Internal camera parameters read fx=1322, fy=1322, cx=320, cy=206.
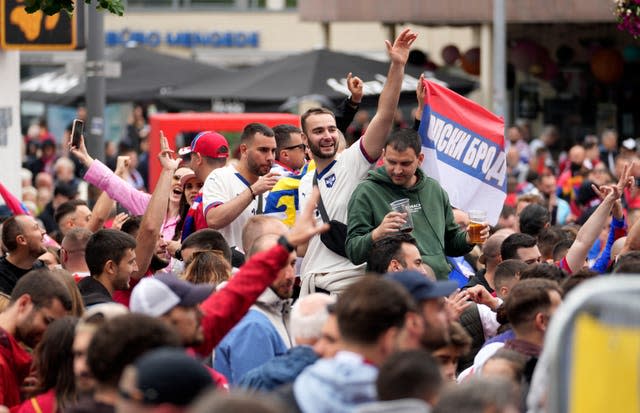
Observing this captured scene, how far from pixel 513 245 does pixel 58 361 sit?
13.6 ft

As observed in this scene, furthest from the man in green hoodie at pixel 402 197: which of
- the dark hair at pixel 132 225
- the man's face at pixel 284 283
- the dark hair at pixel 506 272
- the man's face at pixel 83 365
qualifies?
the man's face at pixel 83 365

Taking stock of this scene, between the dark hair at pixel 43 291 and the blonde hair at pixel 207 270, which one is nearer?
the dark hair at pixel 43 291

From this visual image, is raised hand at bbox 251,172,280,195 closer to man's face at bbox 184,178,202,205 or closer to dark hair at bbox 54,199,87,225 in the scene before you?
man's face at bbox 184,178,202,205

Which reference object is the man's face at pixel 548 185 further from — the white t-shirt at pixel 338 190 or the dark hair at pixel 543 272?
the dark hair at pixel 543 272

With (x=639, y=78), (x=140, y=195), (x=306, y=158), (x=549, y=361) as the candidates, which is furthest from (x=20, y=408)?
(x=639, y=78)

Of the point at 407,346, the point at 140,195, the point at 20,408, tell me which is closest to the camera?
the point at 407,346

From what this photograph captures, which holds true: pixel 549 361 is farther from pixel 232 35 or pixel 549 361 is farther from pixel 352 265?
pixel 232 35

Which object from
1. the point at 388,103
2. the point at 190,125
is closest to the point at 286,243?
the point at 388,103

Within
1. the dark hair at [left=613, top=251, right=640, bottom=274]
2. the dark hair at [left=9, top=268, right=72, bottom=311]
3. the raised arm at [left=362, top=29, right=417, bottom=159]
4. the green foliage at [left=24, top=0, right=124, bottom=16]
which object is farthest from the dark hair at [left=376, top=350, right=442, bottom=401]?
the green foliage at [left=24, top=0, right=124, bottom=16]

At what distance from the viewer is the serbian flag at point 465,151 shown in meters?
9.52

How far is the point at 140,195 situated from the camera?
9.99 meters

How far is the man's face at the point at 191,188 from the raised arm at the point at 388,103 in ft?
7.81

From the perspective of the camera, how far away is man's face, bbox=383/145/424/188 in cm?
764

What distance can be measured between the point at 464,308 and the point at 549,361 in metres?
3.34
